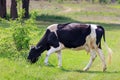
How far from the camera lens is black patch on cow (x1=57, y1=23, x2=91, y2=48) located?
14258mm

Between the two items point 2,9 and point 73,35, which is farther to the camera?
point 2,9

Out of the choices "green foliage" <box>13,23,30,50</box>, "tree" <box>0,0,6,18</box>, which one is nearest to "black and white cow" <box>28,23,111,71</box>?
"green foliage" <box>13,23,30,50</box>

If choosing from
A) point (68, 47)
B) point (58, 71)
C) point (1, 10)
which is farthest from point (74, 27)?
point (1, 10)

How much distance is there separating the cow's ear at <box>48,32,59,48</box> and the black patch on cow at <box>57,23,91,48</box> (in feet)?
0.42

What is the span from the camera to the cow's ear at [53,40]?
14359 millimetres

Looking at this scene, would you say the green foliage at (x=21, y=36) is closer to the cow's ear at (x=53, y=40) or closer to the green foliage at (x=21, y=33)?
the green foliage at (x=21, y=33)

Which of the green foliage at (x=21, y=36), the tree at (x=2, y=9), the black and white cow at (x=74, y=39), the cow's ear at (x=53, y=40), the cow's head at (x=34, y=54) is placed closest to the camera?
the black and white cow at (x=74, y=39)

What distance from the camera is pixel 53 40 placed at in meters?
14.4

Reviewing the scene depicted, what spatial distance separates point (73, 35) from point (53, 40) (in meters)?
0.66

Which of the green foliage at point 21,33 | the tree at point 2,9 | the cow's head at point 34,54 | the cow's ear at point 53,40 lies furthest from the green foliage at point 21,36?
the tree at point 2,9

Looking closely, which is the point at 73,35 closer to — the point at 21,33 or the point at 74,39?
the point at 74,39

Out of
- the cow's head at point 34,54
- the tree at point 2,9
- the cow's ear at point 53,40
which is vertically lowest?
the tree at point 2,9

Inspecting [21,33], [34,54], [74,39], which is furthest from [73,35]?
[21,33]

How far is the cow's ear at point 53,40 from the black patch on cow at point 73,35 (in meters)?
0.13
